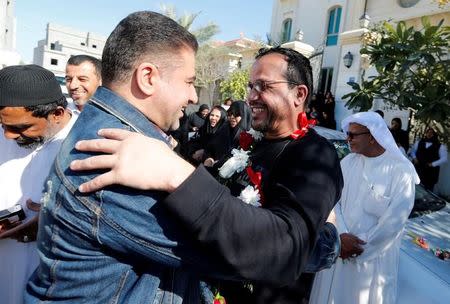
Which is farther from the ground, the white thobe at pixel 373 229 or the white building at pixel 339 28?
the white building at pixel 339 28

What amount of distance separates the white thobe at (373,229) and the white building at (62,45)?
46154mm

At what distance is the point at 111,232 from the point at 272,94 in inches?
46.6

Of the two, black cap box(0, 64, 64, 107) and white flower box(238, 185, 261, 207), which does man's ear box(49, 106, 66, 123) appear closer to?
black cap box(0, 64, 64, 107)

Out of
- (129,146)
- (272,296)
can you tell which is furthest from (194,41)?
(272,296)

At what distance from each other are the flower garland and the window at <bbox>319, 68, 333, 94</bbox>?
13061 millimetres

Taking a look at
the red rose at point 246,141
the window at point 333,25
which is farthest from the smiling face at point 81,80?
the window at point 333,25

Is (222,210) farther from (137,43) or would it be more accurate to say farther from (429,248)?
(429,248)

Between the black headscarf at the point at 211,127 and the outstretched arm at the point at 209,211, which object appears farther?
the black headscarf at the point at 211,127

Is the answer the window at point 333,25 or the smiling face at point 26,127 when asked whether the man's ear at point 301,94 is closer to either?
the smiling face at point 26,127

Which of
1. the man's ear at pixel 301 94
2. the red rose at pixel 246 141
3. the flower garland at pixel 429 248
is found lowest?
the flower garland at pixel 429 248

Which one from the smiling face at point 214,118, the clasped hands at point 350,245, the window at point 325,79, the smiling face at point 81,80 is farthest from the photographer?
the window at point 325,79

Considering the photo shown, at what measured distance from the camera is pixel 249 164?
1.81 meters

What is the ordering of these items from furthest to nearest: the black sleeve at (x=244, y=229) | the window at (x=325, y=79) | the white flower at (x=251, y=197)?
1. the window at (x=325, y=79)
2. the white flower at (x=251, y=197)
3. the black sleeve at (x=244, y=229)

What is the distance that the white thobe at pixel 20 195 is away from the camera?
2.06m
